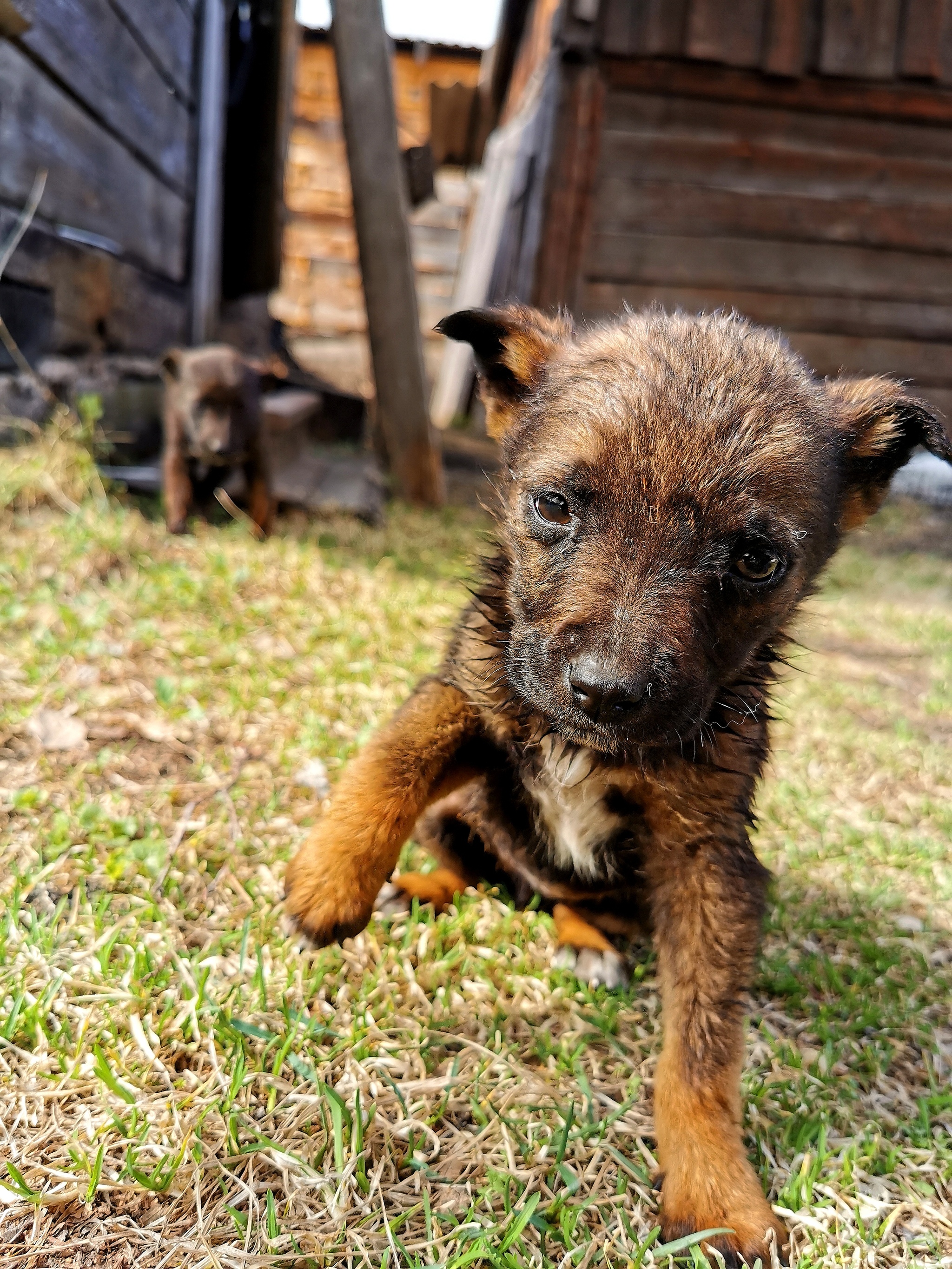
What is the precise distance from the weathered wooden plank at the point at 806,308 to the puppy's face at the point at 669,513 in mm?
7364

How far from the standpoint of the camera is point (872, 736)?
13.6 feet

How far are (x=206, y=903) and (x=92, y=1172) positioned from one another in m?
0.77

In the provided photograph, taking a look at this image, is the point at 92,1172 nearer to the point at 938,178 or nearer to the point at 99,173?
the point at 99,173

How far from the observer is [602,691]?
160 centimetres

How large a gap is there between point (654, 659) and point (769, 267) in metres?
8.64

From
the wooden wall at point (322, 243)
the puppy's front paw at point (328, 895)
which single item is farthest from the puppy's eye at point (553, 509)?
the wooden wall at point (322, 243)

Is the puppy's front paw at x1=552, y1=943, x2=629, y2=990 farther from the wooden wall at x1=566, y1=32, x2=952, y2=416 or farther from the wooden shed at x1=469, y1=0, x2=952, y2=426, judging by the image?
the wooden wall at x1=566, y1=32, x2=952, y2=416

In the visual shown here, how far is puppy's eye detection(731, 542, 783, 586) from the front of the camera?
181 centimetres

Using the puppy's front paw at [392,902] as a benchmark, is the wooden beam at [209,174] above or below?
above

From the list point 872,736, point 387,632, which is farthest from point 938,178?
point 387,632

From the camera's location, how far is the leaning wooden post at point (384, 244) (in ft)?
20.6

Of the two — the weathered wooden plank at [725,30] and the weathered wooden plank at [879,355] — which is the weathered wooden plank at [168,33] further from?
the weathered wooden plank at [879,355]

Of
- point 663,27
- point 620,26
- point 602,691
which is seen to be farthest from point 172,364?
point 663,27

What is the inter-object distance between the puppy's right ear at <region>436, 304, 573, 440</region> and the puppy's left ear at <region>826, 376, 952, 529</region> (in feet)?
2.33
